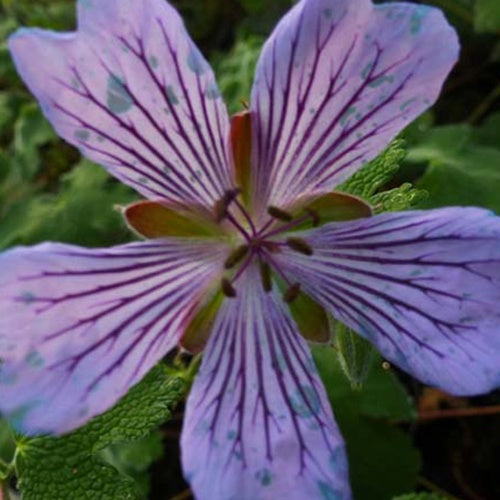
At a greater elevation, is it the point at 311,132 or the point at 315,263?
the point at 311,132

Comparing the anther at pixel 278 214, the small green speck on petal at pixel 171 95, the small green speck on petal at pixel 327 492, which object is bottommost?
the small green speck on petal at pixel 327 492

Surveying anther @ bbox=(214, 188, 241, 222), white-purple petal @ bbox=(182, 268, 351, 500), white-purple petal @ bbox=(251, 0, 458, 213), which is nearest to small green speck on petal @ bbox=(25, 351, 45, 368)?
white-purple petal @ bbox=(182, 268, 351, 500)

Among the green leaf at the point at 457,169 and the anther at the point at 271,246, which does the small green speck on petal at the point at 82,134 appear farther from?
the green leaf at the point at 457,169

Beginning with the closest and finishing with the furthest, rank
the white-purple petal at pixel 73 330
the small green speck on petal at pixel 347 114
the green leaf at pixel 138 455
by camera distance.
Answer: the white-purple petal at pixel 73 330, the small green speck on petal at pixel 347 114, the green leaf at pixel 138 455

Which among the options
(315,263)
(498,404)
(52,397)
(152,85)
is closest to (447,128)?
(498,404)

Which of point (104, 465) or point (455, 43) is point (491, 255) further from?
point (104, 465)

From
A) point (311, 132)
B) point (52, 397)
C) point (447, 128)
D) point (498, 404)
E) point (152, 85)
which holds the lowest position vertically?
point (498, 404)

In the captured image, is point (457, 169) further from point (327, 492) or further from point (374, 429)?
point (327, 492)

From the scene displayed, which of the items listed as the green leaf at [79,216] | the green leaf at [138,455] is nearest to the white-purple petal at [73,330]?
the green leaf at [138,455]

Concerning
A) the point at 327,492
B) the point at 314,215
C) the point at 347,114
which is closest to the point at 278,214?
the point at 314,215
